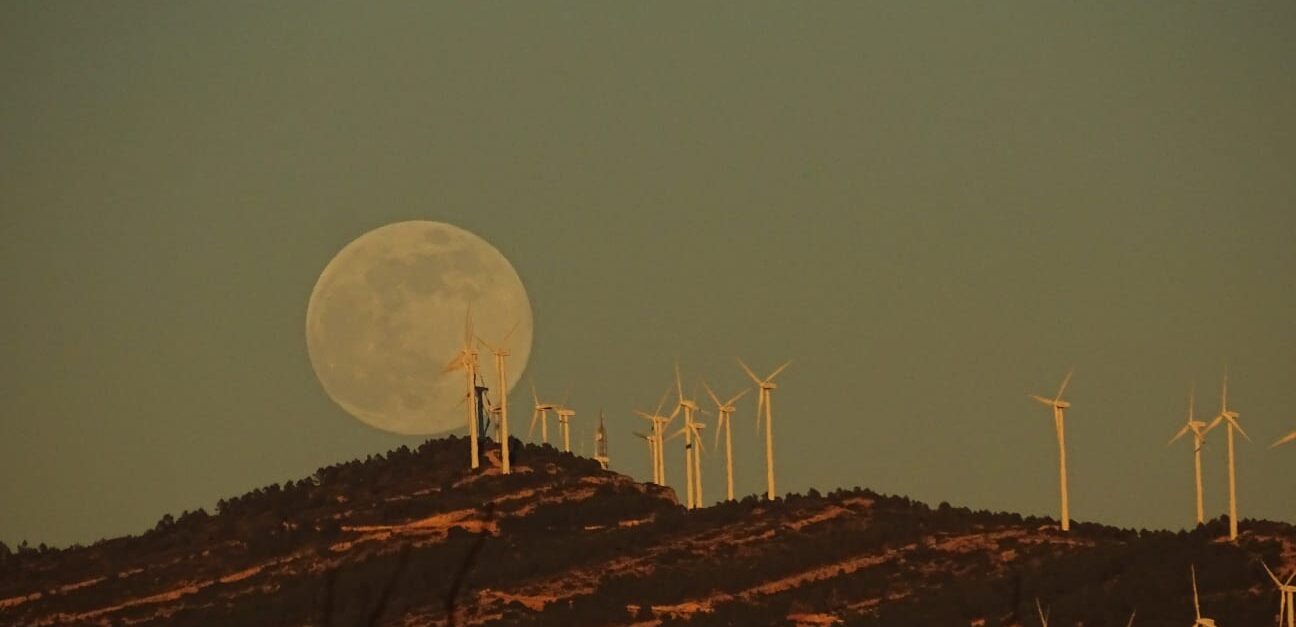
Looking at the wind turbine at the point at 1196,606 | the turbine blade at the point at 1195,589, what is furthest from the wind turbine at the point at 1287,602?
the turbine blade at the point at 1195,589

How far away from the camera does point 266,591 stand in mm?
164500

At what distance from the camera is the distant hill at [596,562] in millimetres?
143750

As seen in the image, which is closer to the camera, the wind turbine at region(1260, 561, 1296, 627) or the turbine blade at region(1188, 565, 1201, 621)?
the turbine blade at region(1188, 565, 1201, 621)

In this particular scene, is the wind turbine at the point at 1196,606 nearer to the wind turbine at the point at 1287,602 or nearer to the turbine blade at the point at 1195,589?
the turbine blade at the point at 1195,589

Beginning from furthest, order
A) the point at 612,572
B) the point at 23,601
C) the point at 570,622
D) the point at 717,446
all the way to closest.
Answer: the point at 717,446, the point at 23,601, the point at 612,572, the point at 570,622

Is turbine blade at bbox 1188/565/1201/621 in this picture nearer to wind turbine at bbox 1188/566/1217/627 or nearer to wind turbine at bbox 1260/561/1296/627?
wind turbine at bbox 1188/566/1217/627

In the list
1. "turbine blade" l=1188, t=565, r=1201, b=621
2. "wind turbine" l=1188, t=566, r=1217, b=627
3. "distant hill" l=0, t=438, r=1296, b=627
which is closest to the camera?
"wind turbine" l=1188, t=566, r=1217, b=627

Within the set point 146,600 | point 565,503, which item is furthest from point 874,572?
point 146,600

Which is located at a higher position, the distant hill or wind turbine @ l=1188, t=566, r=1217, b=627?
the distant hill

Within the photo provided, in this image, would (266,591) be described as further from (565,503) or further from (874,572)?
(874,572)

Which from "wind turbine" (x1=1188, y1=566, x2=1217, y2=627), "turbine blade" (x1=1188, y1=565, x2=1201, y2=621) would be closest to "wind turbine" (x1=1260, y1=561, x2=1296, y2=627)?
"wind turbine" (x1=1188, y1=566, x2=1217, y2=627)

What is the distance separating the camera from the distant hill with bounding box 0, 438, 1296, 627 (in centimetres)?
14375

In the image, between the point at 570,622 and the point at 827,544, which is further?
the point at 827,544

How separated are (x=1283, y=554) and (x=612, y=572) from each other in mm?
35345
